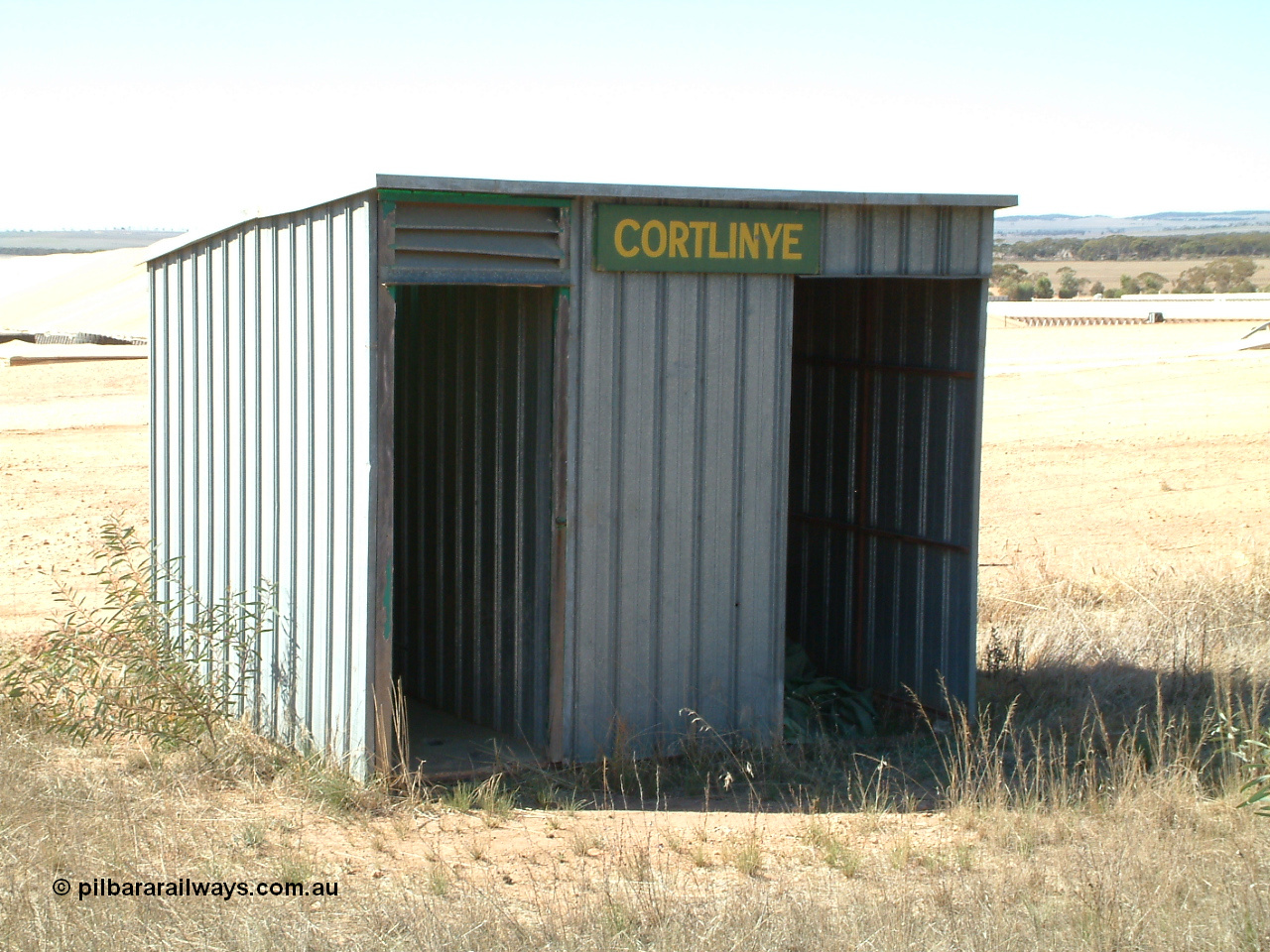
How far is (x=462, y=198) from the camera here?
5875mm

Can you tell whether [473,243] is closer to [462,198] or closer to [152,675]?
[462,198]

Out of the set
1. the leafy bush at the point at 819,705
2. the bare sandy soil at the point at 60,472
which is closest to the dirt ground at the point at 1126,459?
the leafy bush at the point at 819,705

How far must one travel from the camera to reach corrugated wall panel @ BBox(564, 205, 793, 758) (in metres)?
6.40

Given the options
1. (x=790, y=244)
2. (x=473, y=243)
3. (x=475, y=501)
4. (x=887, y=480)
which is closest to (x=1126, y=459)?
(x=887, y=480)

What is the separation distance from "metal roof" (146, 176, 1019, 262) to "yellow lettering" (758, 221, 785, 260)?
134 millimetres

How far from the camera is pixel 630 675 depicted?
260 inches

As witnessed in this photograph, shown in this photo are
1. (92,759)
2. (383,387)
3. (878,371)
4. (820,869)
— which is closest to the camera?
(820,869)

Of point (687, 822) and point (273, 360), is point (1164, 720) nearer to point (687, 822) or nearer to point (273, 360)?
point (687, 822)

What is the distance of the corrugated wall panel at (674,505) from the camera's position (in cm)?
640

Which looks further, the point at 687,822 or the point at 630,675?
the point at 630,675

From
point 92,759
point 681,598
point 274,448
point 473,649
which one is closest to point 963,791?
point 681,598

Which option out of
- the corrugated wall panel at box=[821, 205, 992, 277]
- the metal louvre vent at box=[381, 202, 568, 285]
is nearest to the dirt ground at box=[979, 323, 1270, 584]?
the corrugated wall panel at box=[821, 205, 992, 277]

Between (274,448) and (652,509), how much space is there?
6.08 feet

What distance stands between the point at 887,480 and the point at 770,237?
7.47ft
